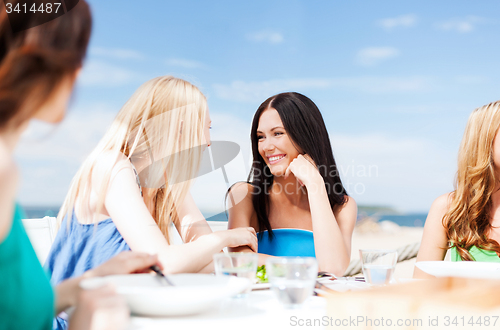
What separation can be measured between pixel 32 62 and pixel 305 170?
5.17ft

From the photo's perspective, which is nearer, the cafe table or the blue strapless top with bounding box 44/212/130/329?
the cafe table

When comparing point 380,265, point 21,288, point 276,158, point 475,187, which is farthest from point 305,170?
point 21,288

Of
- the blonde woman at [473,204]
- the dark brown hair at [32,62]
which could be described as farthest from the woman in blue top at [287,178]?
the dark brown hair at [32,62]

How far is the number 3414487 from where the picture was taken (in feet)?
2.20

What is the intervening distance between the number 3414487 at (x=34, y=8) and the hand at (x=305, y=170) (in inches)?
58.5

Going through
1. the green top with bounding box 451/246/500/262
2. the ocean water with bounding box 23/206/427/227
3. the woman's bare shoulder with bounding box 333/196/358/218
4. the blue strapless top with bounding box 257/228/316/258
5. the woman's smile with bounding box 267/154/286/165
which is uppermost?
the woman's smile with bounding box 267/154/286/165

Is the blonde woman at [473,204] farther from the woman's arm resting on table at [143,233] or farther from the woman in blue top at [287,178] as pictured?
the woman's arm resting on table at [143,233]

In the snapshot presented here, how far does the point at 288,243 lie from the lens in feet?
7.33

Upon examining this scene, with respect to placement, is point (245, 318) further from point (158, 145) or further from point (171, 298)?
point (158, 145)

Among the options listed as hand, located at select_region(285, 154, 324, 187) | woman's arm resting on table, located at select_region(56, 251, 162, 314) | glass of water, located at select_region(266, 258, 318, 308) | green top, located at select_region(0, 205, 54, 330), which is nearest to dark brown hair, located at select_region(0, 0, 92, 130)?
green top, located at select_region(0, 205, 54, 330)

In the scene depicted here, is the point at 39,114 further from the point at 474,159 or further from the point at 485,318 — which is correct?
the point at 474,159

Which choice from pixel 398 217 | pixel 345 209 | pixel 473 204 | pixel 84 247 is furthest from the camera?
pixel 398 217

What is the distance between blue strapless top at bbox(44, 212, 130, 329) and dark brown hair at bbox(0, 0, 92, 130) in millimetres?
787

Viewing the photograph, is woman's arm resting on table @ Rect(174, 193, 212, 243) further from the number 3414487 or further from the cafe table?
the number 3414487
